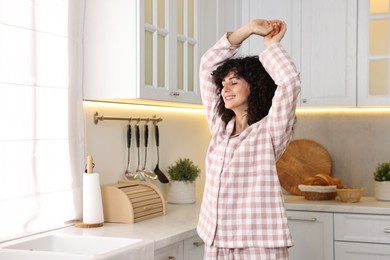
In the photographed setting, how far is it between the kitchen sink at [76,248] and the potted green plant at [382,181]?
1.80 m

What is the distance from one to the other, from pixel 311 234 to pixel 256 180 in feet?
5.16

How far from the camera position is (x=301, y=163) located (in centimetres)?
417

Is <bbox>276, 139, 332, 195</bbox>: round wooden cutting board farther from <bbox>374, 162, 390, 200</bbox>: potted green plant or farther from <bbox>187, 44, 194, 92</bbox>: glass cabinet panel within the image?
<bbox>187, 44, 194, 92</bbox>: glass cabinet panel

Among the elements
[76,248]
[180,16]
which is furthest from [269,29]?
[180,16]

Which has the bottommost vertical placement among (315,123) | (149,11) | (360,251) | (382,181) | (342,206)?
(360,251)

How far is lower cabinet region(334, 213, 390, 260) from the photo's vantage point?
138 inches

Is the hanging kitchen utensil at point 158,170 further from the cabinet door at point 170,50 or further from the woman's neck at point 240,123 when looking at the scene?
the woman's neck at point 240,123

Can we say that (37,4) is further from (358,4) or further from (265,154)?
(358,4)

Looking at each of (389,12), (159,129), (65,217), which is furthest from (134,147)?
(389,12)

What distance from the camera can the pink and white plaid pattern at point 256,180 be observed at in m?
2.17

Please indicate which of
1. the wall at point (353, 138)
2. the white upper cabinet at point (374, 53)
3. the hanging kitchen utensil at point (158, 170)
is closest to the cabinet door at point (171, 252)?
the hanging kitchen utensil at point (158, 170)

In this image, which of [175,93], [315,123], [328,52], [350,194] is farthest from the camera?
[315,123]

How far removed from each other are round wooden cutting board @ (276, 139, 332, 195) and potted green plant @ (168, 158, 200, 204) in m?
0.67

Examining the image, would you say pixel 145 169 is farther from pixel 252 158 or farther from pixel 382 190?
pixel 252 158
